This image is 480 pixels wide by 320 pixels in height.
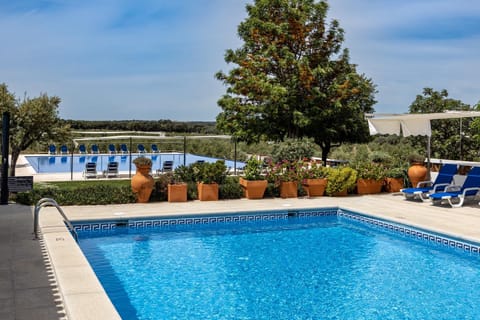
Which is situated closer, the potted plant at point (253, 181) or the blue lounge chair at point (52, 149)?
the potted plant at point (253, 181)

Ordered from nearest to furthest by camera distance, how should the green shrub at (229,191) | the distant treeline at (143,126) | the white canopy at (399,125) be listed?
the green shrub at (229,191) → the white canopy at (399,125) → the distant treeline at (143,126)

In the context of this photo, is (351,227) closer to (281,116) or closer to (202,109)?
(281,116)

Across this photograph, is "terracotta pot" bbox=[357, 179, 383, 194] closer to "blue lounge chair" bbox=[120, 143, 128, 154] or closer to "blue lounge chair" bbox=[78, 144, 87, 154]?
"blue lounge chair" bbox=[120, 143, 128, 154]

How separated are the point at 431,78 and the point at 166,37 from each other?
41.7ft

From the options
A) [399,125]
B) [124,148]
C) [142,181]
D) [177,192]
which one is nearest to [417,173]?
[399,125]

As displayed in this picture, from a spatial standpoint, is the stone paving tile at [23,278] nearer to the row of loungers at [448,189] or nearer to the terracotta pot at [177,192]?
the terracotta pot at [177,192]

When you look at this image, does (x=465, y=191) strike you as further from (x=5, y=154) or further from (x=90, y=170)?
(x=90, y=170)

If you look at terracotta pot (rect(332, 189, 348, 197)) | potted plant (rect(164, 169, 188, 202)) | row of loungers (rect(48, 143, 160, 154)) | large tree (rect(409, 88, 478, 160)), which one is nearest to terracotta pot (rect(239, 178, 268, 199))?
potted plant (rect(164, 169, 188, 202))

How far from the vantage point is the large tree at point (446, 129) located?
68.9 ft

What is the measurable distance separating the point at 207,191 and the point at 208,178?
1.06 feet

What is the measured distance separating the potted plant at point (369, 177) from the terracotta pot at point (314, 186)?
112 centimetres

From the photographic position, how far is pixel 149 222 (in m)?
10.1

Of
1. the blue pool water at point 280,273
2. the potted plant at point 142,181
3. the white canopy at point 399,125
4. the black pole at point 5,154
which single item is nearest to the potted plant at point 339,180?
the white canopy at point 399,125

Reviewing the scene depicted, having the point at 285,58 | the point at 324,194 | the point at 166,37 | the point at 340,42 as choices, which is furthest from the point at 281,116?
the point at 166,37
